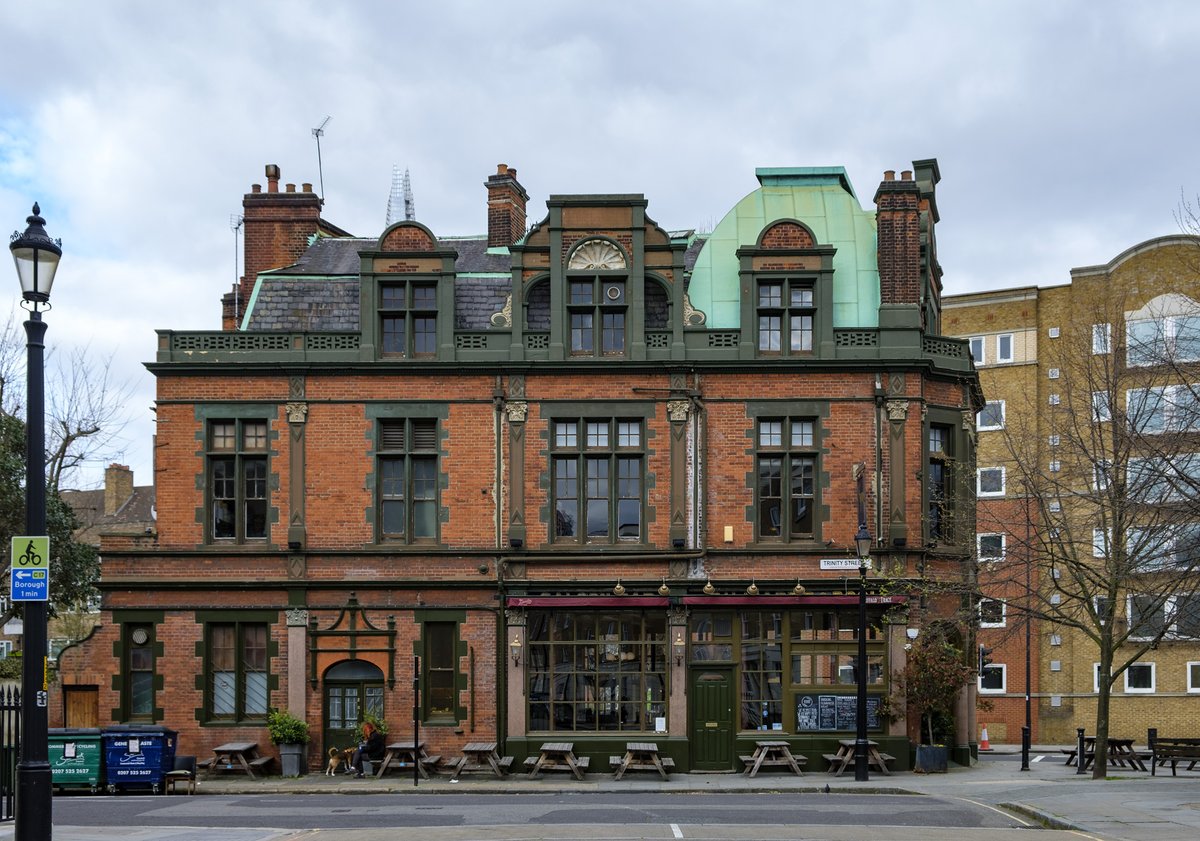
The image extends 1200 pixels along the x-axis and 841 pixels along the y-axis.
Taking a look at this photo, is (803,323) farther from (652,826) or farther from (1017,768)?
(652,826)

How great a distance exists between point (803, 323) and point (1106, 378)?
7.03 meters

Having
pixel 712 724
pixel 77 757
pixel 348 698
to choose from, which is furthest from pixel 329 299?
pixel 712 724

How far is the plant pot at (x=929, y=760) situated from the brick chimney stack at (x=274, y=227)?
19.9m

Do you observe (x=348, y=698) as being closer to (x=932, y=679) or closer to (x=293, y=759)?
(x=293, y=759)

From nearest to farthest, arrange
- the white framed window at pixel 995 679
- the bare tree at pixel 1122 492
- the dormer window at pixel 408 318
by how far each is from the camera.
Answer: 1. the bare tree at pixel 1122 492
2. the dormer window at pixel 408 318
3. the white framed window at pixel 995 679

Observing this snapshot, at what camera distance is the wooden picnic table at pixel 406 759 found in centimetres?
3212

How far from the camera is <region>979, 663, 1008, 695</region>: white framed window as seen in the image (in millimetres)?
55406

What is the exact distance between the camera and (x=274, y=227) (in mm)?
38125

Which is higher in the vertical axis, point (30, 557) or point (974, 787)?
point (30, 557)

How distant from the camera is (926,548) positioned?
33531 millimetres

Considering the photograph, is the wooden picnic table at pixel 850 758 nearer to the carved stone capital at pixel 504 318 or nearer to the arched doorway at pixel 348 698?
the arched doorway at pixel 348 698

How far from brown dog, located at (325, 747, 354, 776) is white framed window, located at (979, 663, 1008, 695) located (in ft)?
98.9

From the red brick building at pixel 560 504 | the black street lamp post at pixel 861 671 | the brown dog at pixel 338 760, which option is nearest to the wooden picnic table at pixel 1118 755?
the red brick building at pixel 560 504

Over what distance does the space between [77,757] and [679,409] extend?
48.9 feet
